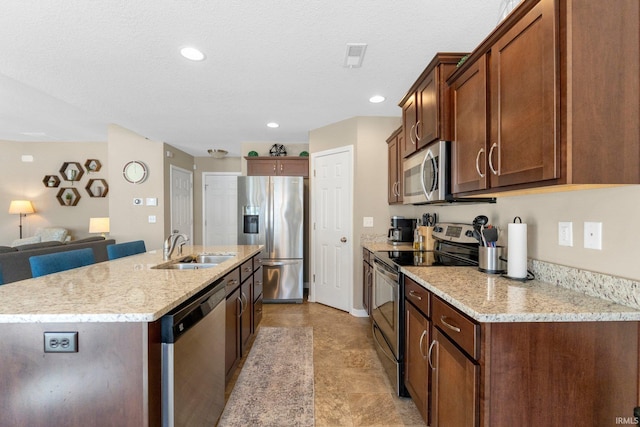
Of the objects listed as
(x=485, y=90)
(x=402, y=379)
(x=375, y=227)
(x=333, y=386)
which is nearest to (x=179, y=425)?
(x=333, y=386)

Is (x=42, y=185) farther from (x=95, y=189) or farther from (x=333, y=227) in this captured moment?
(x=333, y=227)

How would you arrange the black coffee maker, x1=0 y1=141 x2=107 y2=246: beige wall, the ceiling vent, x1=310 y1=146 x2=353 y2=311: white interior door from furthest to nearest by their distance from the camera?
x1=0 y1=141 x2=107 y2=246: beige wall → x1=310 y1=146 x2=353 y2=311: white interior door → the black coffee maker → the ceiling vent

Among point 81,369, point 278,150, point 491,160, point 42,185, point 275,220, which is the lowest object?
point 81,369

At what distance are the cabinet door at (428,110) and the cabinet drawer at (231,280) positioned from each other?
1.64m

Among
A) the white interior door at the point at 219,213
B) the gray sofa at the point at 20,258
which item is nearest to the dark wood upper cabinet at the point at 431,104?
the gray sofa at the point at 20,258

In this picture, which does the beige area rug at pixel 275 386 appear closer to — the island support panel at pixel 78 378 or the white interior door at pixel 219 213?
the island support panel at pixel 78 378

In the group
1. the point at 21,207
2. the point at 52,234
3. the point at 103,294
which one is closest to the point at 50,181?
the point at 21,207

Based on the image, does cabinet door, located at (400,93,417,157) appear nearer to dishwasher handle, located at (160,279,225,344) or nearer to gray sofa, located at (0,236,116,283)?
dishwasher handle, located at (160,279,225,344)

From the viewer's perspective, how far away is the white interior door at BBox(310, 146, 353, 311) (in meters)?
3.78

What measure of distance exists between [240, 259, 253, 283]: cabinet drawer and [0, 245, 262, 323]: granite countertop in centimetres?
43

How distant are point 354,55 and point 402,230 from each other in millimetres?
1930

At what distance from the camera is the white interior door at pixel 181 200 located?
5301mm

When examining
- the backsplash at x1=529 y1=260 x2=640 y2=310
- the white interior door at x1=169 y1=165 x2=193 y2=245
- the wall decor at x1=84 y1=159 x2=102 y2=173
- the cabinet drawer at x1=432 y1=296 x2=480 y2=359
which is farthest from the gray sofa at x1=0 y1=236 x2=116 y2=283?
the backsplash at x1=529 y1=260 x2=640 y2=310

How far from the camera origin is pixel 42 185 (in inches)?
221
